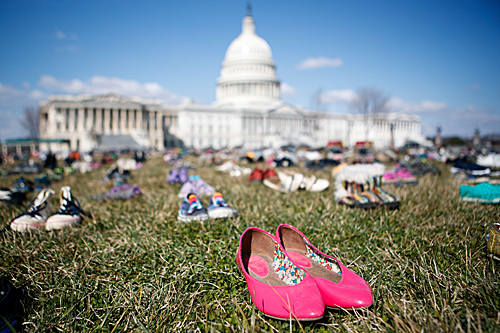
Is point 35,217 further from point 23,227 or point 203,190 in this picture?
point 203,190

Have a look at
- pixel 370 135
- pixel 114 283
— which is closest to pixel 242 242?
pixel 114 283

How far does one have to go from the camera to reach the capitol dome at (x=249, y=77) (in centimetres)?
7819

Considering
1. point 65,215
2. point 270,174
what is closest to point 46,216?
point 65,215

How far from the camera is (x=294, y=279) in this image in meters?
2.03

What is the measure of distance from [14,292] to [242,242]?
5.73 ft

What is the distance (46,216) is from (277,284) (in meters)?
3.91

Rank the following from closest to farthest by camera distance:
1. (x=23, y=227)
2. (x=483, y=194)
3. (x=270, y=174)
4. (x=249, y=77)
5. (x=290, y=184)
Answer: (x=23, y=227), (x=483, y=194), (x=290, y=184), (x=270, y=174), (x=249, y=77)

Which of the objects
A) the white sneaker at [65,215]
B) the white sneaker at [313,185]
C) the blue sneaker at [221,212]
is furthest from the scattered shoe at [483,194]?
the white sneaker at [65,215]

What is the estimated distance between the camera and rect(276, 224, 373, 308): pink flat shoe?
6.25ft

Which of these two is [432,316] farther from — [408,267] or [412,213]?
[412,213]

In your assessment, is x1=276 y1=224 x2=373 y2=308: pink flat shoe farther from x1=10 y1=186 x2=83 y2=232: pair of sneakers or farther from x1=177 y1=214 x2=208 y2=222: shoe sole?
x1=10 y1=186 x2=83 y2=232: pair of sneakers

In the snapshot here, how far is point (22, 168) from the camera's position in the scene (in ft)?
44.3

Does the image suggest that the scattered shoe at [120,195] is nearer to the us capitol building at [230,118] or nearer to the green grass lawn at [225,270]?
the green grass lawn at [225,270]

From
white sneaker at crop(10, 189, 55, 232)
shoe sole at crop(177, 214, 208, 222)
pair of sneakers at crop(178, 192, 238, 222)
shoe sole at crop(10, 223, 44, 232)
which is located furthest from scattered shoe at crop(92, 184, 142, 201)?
shoe sole at crop(177, 214, 208, 222)
